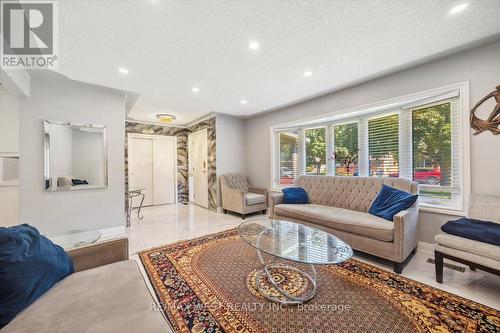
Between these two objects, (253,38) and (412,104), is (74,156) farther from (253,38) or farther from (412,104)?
(412,104)

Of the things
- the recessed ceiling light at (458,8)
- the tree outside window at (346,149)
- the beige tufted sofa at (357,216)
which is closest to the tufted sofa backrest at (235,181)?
the beige tufted sofa at (357,216)

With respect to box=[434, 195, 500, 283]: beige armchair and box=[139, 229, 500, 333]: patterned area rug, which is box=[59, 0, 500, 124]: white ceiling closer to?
box=[434, 195, 500, 283]: beige armchair

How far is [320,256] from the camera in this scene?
1.65 meters

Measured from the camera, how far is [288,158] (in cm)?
485

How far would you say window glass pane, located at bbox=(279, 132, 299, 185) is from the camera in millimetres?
4727

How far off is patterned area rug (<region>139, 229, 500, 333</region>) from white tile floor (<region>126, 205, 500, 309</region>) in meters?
0.21

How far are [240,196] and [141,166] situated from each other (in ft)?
10.9

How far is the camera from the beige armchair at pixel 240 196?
14.5ft

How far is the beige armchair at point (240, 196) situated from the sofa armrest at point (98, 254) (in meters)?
2.90

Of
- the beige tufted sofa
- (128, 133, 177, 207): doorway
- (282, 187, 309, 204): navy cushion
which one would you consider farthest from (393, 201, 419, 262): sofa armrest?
(128, 133, 177, 207): doorway

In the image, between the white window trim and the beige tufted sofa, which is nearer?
the beige tufted sofa

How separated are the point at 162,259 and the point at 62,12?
8.45 ft

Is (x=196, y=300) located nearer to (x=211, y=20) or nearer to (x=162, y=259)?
(x=162, y=259)

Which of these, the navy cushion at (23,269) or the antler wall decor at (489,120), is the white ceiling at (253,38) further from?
the navy cushion at (23,269)
